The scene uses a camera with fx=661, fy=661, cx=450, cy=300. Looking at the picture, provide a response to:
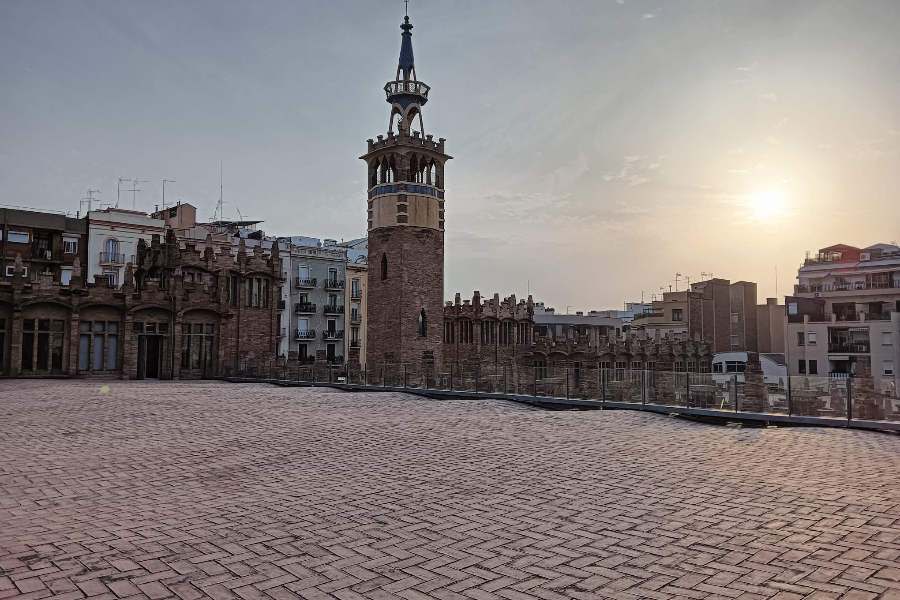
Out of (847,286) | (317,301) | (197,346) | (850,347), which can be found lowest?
(850,347)

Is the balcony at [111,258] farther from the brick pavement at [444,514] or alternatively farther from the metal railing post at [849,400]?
the metal railing post at [849,400]

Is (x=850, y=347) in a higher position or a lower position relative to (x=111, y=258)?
lower

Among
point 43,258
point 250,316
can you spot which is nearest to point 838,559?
point 250,316

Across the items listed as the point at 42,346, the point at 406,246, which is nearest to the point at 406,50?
the point at 406,246

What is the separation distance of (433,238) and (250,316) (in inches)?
481

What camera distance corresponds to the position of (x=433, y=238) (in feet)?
129

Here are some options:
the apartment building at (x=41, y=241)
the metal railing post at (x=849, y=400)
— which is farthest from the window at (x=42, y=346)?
the metal railing post at (x=849, y=400)

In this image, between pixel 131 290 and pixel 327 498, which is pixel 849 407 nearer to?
pixel 327 498

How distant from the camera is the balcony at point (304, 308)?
57719 millimetres

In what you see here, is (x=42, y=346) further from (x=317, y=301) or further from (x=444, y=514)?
(x=444, y=514)

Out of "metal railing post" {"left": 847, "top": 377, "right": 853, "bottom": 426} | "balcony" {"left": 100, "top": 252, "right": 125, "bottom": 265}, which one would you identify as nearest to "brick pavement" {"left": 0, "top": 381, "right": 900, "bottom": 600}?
"metal railing post" {"left": 847, "top": 377, "right": 853, "bottom": 426}

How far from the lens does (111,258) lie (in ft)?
171

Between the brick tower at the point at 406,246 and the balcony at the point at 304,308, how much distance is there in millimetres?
19250

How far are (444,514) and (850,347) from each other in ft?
201
